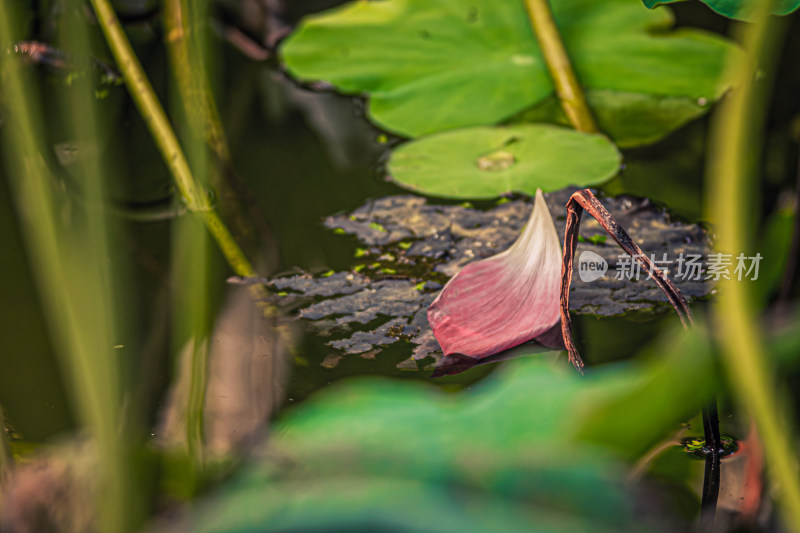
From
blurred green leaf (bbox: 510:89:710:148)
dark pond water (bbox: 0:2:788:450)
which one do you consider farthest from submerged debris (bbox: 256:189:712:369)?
blurred green leaf (bbox: 510:89:710:148)

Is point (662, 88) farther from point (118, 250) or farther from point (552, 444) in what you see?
point (552, 444)

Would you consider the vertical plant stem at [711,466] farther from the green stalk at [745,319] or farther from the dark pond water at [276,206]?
the dark pond water at [276,206]

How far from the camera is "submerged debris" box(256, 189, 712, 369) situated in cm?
56

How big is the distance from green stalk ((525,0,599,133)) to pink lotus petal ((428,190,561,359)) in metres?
0.38

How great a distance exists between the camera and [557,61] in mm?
850

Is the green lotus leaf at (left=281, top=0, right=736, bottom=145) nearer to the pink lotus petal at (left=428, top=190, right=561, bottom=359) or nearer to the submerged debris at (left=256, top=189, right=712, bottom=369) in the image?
the submerged debris at (left=256, top=189, right=712, bottom=369)

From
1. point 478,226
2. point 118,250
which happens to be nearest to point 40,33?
point 118,250

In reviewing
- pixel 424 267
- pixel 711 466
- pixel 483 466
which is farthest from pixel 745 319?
pixel 424 267

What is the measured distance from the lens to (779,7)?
16.3 inches

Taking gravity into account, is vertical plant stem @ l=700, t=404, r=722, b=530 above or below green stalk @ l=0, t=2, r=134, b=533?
below

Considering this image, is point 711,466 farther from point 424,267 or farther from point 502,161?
point 502,161

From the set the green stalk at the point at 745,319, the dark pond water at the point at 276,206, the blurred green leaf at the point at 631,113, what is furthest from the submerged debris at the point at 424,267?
the green stalk at the point at 745,319

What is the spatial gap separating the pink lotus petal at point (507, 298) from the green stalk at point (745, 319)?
0.20 m

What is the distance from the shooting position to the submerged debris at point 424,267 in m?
0.56
